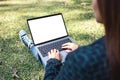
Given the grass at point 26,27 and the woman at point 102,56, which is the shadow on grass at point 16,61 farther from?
the woman at point 102,56

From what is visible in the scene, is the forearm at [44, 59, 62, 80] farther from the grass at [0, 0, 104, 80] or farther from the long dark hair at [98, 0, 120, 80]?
the grass at [0, 0, 104, 80]

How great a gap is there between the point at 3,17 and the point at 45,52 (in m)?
3.11

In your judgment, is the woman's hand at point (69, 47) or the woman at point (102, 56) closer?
the woman at point (102, 56)

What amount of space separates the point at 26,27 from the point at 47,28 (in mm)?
1990

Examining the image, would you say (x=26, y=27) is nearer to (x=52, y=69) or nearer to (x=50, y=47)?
(x=50, y=47)

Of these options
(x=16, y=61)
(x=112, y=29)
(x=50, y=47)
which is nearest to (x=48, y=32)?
(x=50, y=47)

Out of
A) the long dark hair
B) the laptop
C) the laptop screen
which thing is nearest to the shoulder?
the long dark hair

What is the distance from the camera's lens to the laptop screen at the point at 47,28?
3.39m

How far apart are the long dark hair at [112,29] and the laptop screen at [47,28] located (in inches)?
68.7

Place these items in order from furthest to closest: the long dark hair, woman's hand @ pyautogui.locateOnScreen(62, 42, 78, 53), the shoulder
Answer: woman's hand @ pyautogui.locateOnScreen(62, 42, 78, 53), the shoulder, the long dark hair

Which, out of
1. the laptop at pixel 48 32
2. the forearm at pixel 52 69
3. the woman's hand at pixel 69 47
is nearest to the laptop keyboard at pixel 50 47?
the laptop at pixel 48 32

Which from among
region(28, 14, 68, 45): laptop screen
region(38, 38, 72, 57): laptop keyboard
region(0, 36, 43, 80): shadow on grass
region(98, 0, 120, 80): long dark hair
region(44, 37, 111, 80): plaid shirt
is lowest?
region(0, 36, 43, 80): shadow on grass

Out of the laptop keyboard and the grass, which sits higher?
the laptop keyboard

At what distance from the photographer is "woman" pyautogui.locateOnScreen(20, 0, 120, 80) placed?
1.60m
